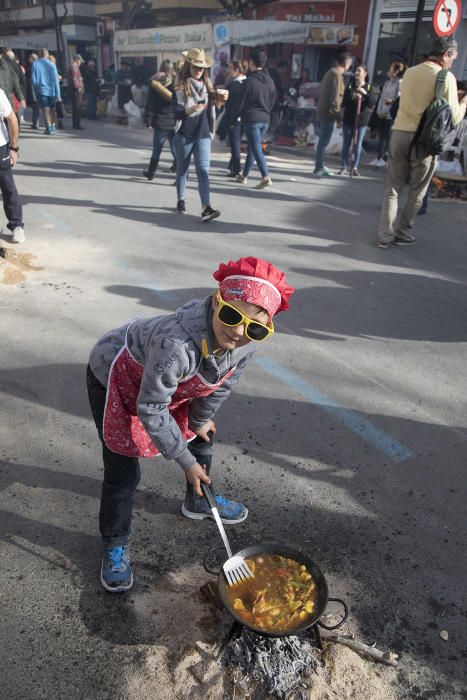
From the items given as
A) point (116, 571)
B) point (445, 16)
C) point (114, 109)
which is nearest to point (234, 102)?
point (445, 16)

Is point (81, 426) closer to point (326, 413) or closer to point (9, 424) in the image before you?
point (9, 424)

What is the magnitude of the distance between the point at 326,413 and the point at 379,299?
83.0 inches

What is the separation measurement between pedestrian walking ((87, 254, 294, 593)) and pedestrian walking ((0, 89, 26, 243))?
169 inches

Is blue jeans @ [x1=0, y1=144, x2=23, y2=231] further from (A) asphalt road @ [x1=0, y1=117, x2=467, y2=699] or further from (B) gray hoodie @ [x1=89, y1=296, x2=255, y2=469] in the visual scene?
(B) gray hoodie @ [x1=89, y1=296, x2=255, y2=469]

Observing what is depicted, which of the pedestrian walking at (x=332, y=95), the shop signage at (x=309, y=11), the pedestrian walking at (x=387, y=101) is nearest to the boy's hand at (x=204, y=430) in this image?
the pedestrian walking at (x=332, y=95)

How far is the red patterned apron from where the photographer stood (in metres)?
2.03

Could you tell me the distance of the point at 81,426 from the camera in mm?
3275

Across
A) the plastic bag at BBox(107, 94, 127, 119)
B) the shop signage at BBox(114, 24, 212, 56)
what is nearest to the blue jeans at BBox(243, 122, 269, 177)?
the shop signage at BBox(114, 24, 212, 56)

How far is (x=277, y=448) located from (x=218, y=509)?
65cm

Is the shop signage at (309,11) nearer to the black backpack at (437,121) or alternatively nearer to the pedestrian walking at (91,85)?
the pedestrian walking at (91,85)

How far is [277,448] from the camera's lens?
3160mm

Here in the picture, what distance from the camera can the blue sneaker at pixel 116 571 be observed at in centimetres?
224

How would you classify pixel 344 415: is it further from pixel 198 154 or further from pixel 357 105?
pixel 357 105

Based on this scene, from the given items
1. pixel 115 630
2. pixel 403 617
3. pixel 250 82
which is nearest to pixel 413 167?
pixel 250 82
